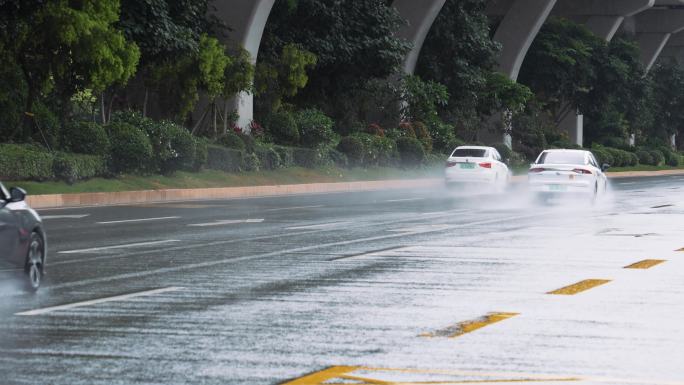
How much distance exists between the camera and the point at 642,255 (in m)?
17.7

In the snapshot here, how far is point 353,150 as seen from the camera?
48.4 m

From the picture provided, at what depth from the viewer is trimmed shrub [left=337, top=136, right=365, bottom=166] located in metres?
48.4

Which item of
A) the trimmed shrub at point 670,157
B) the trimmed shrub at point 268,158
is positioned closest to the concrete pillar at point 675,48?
the trimmed shrub at point 670,157

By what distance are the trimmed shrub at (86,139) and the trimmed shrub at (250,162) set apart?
24.5 ft

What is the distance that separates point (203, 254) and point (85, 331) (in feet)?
23.2

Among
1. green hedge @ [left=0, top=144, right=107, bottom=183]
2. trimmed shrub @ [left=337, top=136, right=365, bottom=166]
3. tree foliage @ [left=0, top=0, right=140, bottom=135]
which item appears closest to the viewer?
green hedge @ [left=0, top=144, right=107, bottom=183]

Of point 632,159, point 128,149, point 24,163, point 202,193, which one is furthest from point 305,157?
point 632,159

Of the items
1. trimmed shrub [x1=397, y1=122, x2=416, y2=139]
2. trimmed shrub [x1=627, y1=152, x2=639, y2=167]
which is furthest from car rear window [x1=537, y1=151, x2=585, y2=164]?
trimmed shrub [x1=627, y1=152, x2=639, y2=167]

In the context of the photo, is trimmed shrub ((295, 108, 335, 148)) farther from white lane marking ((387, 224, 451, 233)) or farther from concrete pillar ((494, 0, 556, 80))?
white lane marking ((387, 224, 451, 233))

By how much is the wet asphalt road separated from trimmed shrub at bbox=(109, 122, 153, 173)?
40.5 feet

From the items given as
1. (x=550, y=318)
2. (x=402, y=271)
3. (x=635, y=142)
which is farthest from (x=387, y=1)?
(x=550, y=318)

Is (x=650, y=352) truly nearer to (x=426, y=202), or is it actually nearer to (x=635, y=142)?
(x=426, y=202)

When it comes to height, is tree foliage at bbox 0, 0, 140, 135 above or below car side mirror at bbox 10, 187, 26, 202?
above

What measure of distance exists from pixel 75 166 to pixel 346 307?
21901mm
